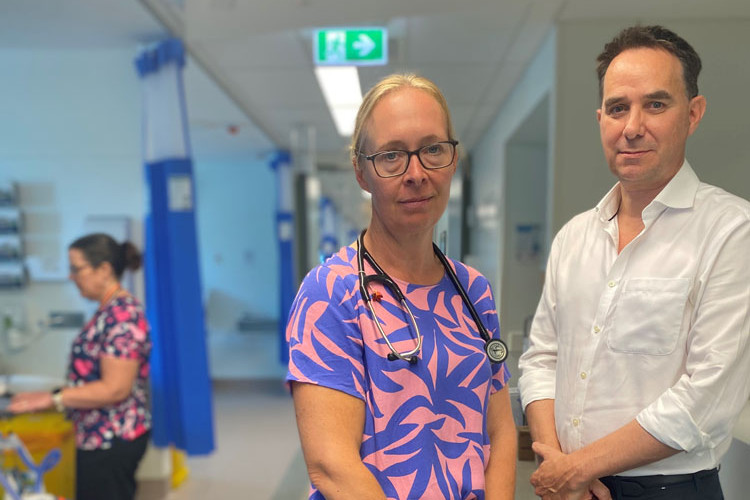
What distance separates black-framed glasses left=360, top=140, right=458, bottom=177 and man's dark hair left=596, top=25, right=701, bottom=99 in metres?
0.40

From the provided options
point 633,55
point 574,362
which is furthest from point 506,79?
point 574,362

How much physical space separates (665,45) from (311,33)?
175 cm

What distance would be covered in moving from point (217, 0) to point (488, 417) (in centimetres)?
195

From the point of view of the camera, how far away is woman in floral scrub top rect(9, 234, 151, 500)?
2240 mm

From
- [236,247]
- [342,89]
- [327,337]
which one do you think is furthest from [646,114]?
[236,247]

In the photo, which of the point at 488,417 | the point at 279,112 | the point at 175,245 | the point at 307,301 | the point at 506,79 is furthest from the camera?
the point at 279,112

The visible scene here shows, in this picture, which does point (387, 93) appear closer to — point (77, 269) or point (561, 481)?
point (561, 481)

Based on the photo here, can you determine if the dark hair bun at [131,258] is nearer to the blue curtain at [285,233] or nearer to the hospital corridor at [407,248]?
the hospital corridor at [407,248]

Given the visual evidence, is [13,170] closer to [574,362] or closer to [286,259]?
[286,259]

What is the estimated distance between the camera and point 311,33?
242 cm

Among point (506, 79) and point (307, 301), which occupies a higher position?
point (506, 79)

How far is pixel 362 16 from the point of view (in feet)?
6.49

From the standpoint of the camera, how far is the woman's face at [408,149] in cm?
93

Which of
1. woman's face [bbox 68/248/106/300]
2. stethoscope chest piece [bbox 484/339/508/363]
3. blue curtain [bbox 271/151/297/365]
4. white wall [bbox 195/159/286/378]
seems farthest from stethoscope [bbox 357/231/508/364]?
white wall [bbox 195/159/286/378]
